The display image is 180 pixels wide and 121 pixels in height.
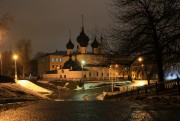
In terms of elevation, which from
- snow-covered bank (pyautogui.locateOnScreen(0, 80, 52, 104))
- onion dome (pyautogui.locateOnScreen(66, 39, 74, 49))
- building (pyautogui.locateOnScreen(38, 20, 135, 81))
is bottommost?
snow-covered bank (pyautogui.locateOnScreen(0, 80, 52, 104))

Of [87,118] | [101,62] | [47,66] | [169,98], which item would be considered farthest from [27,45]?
[87,118]

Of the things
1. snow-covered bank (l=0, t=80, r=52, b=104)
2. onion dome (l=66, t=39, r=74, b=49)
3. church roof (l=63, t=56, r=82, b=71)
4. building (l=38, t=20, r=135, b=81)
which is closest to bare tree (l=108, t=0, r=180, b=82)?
snow-covered bank (l=0, t=80, r=52, b=104)

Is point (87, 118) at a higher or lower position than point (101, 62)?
lower

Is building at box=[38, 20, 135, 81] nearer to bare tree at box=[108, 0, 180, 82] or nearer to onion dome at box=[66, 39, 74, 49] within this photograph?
onion dome at box=[66, 39, 74, 49]

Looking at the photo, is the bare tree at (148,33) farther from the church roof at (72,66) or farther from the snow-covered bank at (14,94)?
the church roof at (72,66)

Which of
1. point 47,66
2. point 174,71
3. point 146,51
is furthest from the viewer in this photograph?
point 47,66

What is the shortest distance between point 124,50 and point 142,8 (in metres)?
3.95

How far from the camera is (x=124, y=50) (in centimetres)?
2659

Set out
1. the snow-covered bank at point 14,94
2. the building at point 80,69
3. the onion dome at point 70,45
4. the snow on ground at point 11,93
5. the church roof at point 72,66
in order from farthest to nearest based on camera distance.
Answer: the onion dome at point 70,45
the church roof at point 72,66
the building at point 80,69
the snow on ground at point 11,93
the snow-covered bank at point 14,94

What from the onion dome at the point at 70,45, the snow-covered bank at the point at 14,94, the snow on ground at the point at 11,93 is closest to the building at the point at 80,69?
the onion dome at the point at 70,45

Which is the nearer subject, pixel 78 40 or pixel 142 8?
pixel 142 8

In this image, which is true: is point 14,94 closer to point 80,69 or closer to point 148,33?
point 148,33

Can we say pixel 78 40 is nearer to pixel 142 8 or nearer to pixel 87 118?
pixel 142 8

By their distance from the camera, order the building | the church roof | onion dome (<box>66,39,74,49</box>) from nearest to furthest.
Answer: the building, the church roof, onion dome (<box>66,39,74,49</box>)
